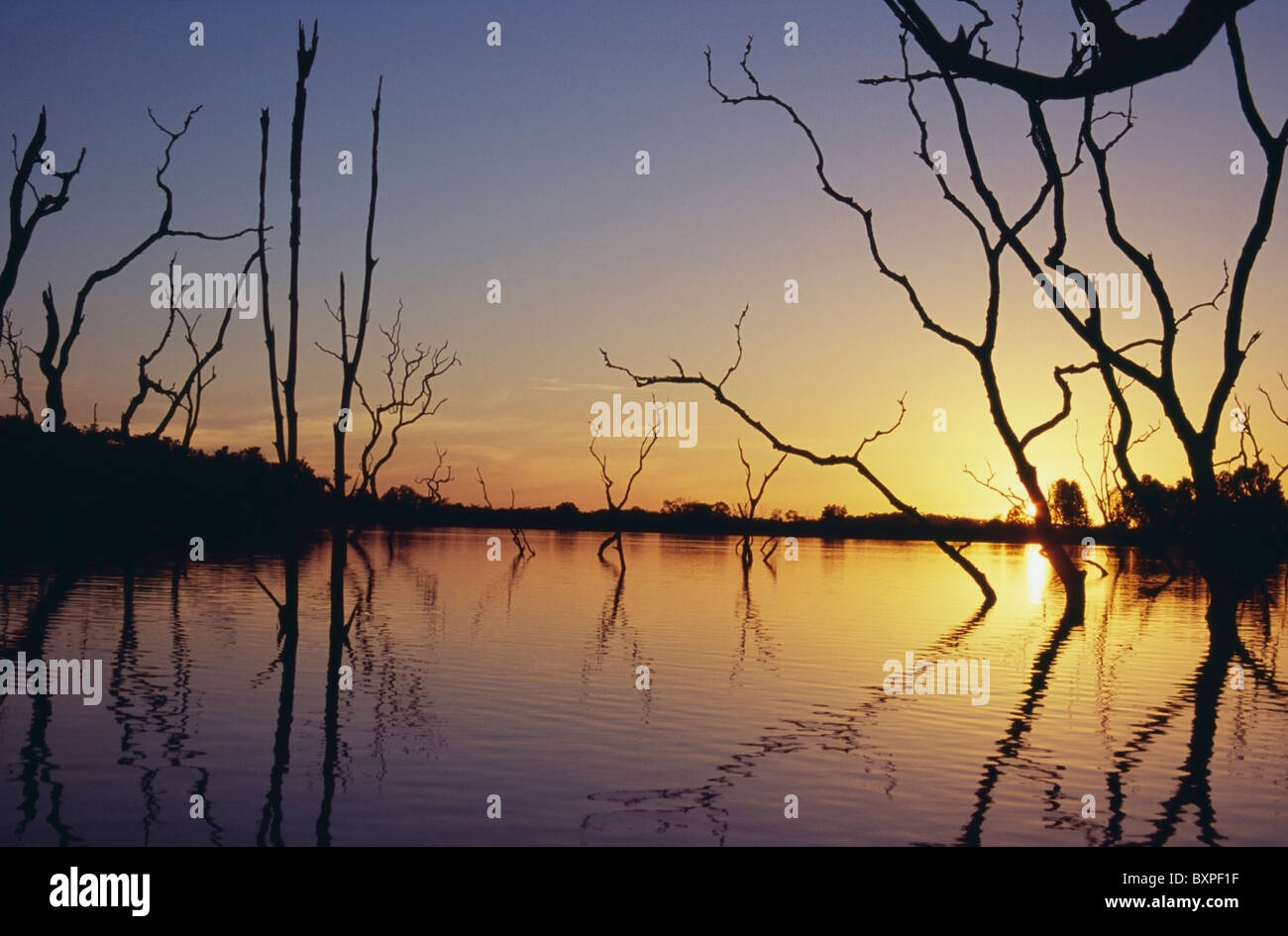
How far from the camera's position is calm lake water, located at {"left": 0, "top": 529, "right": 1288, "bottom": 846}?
867cm

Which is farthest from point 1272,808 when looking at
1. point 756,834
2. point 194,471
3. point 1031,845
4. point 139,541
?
point 194,471

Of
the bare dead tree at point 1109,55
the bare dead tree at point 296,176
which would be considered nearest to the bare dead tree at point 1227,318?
the bare dead tree at point 1109,55

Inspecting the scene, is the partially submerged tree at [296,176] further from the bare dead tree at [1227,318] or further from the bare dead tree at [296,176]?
the bare dead tree at [1227,318]

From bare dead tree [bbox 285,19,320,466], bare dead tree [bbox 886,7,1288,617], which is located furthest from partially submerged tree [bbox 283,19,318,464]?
bare dead tree [bbox 886,7,1288,617]

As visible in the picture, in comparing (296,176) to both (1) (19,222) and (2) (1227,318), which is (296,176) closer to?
(1) (19,222)

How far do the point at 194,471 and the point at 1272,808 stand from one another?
8113 centimetres

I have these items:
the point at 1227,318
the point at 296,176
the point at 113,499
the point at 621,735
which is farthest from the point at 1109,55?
the point at 113,499

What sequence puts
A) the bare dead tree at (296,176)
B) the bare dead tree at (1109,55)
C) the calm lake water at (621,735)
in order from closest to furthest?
the bare dead tree at (1109,55) < the calm lake water at (621,735) < the bare dead tree at (296,176)

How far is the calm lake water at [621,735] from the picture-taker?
28.5 feet

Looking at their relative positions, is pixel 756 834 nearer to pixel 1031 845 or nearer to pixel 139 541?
pixel 1031 845

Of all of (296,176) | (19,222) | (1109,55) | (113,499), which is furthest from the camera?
(113,499)

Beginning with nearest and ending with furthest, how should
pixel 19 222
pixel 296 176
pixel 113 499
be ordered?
pixel 19 222
pixel 296 176
pixel 113 499

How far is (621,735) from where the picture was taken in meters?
12.5
